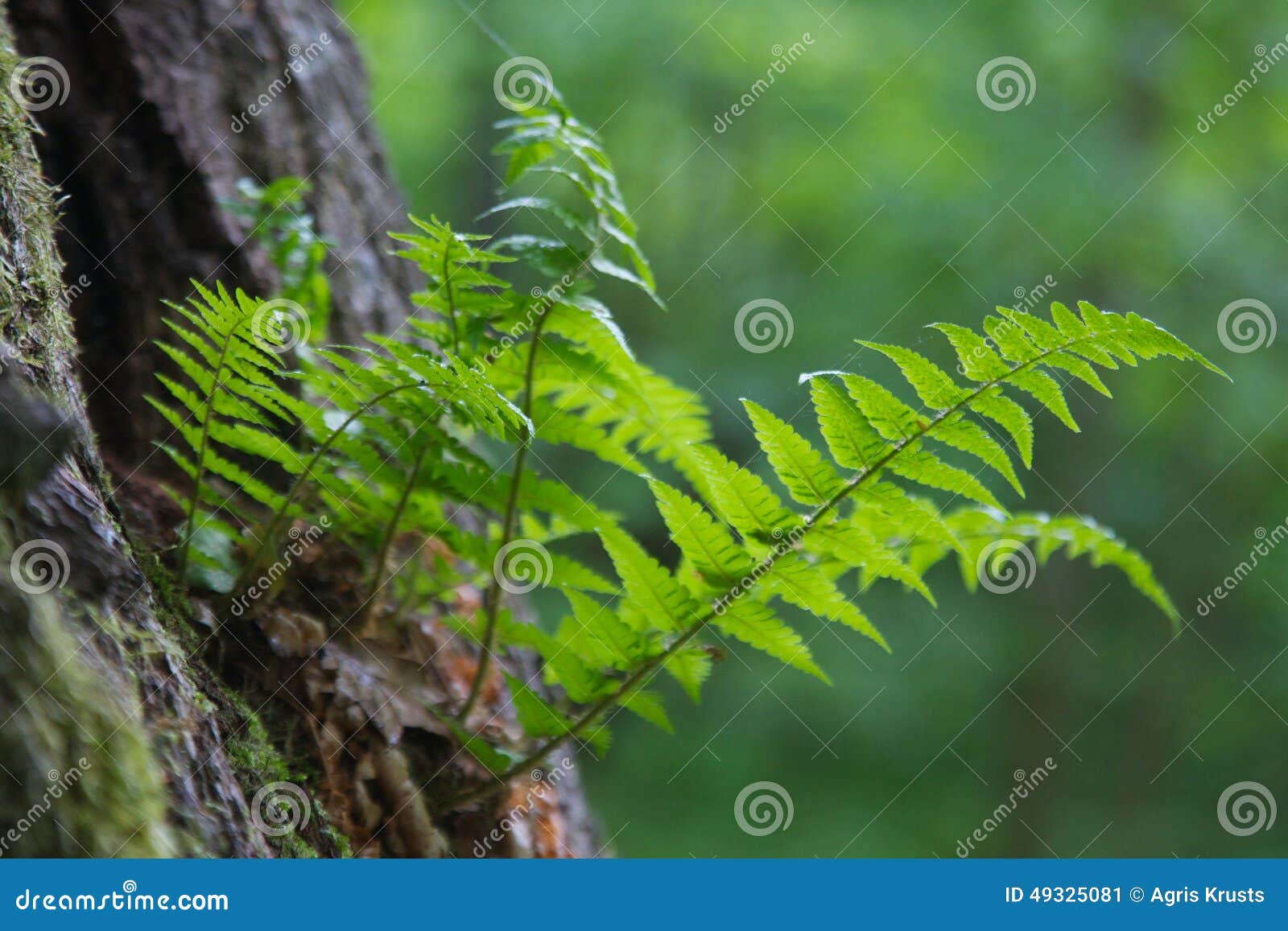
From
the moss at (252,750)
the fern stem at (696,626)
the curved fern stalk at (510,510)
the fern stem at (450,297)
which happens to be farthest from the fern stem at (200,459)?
the fern stem at (696,626)

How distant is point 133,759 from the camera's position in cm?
113

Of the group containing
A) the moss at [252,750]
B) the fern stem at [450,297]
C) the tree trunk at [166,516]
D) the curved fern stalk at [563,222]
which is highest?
the curved fern stalk at [563,222]

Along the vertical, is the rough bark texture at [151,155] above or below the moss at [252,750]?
above

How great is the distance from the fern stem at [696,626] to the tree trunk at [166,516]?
0.14 m

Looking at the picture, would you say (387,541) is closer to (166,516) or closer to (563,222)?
(166,516)

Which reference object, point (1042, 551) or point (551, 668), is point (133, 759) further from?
point (1042, 551)

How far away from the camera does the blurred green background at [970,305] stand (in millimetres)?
6215

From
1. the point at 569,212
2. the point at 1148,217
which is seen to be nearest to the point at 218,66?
the point at 569,212

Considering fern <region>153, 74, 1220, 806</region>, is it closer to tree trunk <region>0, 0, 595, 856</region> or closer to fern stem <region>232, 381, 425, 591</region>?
fern stem <region>232, 381, 425, 591</region>

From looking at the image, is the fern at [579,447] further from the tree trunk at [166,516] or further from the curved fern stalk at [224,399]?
the tree trunk at [166,516]

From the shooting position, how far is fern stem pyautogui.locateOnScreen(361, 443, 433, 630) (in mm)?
1641

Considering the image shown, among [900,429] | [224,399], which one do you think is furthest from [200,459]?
[900,429]

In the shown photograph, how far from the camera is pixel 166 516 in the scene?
Result: 1.82 metres

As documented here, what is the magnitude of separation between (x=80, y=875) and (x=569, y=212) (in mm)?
1131
